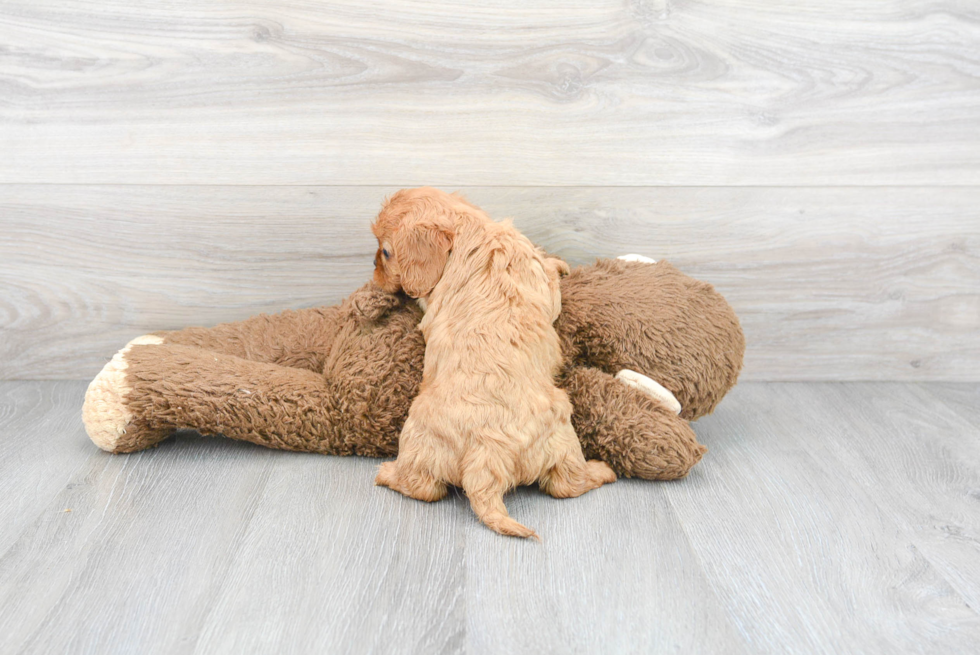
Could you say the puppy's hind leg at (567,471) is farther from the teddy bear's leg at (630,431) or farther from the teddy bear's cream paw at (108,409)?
the teddy bear's cream paw at (108,409)

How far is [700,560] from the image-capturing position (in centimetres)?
87

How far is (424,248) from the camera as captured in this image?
1.03m

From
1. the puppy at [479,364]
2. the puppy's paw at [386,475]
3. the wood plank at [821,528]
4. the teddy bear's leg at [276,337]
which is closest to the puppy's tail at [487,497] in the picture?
the puppy at [479,364]

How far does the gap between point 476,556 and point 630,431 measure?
292 millimetres

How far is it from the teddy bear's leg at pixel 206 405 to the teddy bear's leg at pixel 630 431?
0.32 metres

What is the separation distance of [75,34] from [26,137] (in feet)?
0.63

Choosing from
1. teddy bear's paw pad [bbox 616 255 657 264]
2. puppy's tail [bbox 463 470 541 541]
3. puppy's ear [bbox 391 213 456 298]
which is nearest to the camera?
puppy's tail [bbox 463 470 541 541]

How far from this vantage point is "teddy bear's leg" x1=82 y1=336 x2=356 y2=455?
108 cm

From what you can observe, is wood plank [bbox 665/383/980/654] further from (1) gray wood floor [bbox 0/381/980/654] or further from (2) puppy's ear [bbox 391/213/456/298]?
(2) puppy's ear [bbox 391/213/456/298]

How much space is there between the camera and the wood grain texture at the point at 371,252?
4.32ft

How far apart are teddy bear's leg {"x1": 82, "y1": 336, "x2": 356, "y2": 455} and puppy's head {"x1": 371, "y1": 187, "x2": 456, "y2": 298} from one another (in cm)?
21

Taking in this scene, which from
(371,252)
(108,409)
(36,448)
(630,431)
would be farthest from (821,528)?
(36,448)

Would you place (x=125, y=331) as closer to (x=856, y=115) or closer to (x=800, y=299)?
(x=800, y=299)

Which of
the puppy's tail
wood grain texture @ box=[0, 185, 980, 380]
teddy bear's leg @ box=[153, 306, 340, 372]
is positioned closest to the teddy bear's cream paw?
teddy bear's leg @ box=[153, 306, 340, 372]
